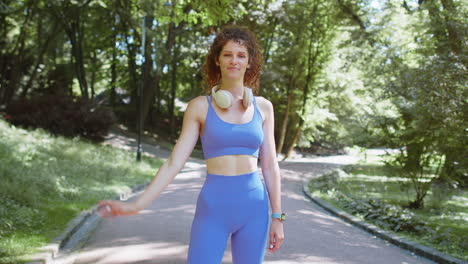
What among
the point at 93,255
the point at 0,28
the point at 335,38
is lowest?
the point at 93,255

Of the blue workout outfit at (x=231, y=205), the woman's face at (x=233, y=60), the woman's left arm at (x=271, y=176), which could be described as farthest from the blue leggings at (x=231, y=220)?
the woman's face at (x=233, y=60)

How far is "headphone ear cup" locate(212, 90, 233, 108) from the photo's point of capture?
2744mm

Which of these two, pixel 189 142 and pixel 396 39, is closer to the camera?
pixel 189 142

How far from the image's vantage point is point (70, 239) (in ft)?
24.5

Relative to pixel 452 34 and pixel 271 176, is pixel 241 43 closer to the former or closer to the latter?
pixel 271 176

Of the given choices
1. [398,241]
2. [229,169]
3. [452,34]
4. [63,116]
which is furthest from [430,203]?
[63,116]

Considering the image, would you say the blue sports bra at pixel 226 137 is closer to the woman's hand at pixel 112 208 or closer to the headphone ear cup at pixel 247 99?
the headphone ear cup at pixel 247 99

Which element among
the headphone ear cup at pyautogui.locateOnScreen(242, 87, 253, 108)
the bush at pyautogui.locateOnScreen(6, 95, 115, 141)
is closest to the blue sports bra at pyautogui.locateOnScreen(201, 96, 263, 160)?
the headphone ear cup at pyautogui.locateOnScreen(242, 87, 253, 108)

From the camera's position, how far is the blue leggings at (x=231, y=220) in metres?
2.64

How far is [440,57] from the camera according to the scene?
7977mm

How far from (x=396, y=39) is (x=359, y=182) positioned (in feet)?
30.5

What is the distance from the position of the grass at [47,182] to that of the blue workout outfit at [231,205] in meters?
3.70

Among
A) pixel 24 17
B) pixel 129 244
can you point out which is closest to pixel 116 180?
pixel 129 244

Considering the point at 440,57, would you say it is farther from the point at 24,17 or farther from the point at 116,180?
the point at 24,17
